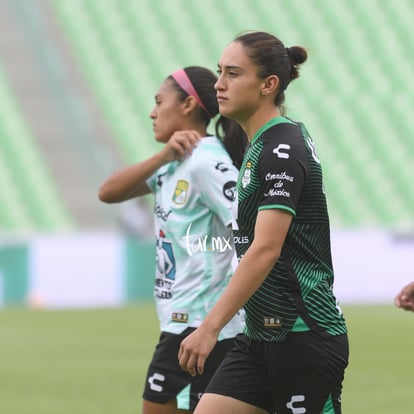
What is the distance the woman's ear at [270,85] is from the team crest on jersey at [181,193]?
106 cm

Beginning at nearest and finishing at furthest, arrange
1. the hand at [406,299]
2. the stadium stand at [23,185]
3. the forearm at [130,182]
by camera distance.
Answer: the hand at [406,299] < the forearm at [130,182] < the stadium stand at [23,185]

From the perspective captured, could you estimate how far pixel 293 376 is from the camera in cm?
384

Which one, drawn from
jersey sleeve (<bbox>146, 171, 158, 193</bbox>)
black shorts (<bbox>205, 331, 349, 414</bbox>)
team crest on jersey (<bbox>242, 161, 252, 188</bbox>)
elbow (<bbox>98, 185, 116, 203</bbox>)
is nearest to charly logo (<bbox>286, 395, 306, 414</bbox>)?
black shorts (<bbox>205, 331, 349, 414</bbox>)

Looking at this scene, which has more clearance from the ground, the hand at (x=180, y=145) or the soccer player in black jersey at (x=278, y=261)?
the hand at (x=180, y=145)

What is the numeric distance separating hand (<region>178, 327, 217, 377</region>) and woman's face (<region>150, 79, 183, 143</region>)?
1.74 metres

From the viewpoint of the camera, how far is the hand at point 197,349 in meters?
3.58

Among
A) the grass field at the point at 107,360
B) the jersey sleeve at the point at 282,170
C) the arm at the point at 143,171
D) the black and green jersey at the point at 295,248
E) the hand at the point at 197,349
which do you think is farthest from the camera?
the grass field at the point at 107,360

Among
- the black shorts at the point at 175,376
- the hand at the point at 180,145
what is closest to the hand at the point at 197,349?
the black shorts at the point at 175,376

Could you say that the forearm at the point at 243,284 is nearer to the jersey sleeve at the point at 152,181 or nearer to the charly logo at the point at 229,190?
the charly logo at the point at 229,190

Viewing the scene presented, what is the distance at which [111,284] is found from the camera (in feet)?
57.7

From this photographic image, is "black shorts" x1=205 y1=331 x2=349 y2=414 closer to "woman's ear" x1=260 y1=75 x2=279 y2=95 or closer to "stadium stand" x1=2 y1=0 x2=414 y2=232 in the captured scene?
"woman's ear" x1=260 y1=75 x2=279 y2=95

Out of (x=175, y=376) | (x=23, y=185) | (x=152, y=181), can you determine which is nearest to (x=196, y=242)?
(x=152, y=181)

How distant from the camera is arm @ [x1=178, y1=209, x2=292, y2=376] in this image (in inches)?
141

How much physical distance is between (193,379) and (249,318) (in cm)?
100
